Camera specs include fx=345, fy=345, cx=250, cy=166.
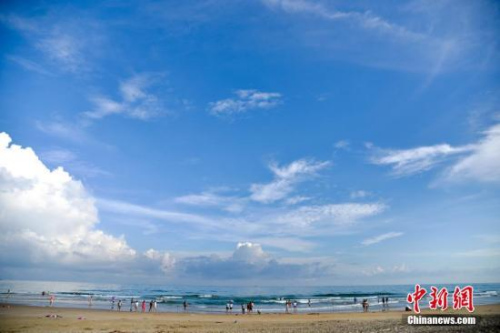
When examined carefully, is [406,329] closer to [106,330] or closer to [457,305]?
[457,305]

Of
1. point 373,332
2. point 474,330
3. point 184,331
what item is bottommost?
point 184,331

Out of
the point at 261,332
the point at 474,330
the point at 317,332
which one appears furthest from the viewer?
the point at 261,332

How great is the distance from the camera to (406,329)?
22.4 meters

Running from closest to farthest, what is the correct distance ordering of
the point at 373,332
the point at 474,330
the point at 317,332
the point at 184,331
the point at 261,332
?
1. the point at 474,330
2. the point at 373,332
3. the point at 317,332
4. the point at 261,332
5. the point at 184,331

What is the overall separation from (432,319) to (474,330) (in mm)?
9340

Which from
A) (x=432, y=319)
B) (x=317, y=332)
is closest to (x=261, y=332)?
(x=317, y=332)

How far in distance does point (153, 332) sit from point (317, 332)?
43.9 ft

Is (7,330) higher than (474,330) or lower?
lower

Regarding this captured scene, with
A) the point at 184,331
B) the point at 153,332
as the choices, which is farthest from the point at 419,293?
the point at 153,332

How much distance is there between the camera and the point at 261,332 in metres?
27.0

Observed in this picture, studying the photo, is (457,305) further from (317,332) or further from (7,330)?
(7,330)

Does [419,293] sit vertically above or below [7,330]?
above

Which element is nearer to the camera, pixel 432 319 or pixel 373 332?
pixel 373 332

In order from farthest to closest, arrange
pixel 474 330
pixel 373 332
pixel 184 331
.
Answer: pixel 184 331 → pixel 373 332 → pixel 474 330
